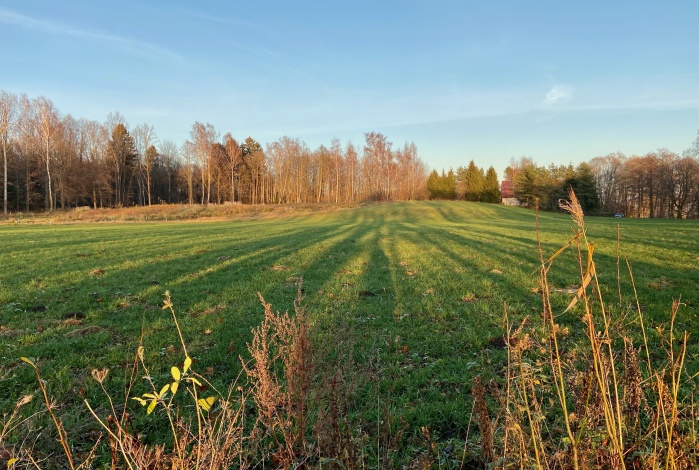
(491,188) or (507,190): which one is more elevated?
(507,190)

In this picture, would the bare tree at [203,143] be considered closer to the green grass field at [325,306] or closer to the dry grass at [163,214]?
the dry grass at [163,214]

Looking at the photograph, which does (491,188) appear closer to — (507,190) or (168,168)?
(507,190)

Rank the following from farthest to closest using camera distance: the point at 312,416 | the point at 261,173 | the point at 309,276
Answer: the point at 261,173 < the point at 309,276 < the point at 312,416

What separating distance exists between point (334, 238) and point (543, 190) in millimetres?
46140

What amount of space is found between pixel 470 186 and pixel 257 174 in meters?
36.4

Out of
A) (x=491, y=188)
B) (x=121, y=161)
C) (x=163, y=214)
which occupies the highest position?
(x=121, y=161)

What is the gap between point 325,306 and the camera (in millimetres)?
7008

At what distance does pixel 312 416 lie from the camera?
3291mm

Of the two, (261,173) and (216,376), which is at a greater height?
(261,173)

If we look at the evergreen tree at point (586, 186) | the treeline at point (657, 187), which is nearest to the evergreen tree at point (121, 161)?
the evergreen tree at point (586, 186)

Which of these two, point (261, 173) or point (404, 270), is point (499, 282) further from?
point (261, 173)

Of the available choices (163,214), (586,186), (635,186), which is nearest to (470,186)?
(586,186)

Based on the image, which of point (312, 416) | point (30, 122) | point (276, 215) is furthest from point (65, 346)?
point (30, 122)

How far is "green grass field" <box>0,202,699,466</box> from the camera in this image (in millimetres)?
4031
